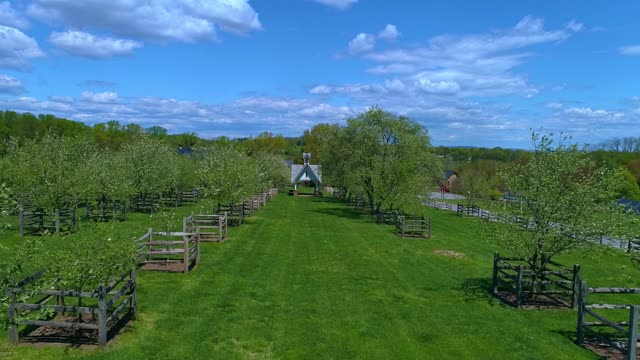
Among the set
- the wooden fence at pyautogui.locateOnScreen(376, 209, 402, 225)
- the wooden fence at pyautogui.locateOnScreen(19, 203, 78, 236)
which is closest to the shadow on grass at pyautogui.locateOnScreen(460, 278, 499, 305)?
the wooden fence at pyautogui.locateOnScreen(19, 203, 78, 236)

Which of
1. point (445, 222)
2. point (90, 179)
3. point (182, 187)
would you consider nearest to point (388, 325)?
point (90, 179)

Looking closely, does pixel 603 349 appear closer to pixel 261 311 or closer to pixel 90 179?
pixel 261 311

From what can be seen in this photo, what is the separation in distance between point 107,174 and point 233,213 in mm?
9788

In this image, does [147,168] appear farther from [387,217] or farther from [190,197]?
[387,217]

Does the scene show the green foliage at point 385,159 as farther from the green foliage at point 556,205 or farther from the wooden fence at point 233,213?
the green foliage at point 556,205

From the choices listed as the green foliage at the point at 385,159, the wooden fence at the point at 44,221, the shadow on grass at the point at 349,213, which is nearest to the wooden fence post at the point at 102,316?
the wooden fence at the point at 44,221

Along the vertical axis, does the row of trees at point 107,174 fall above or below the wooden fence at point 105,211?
above

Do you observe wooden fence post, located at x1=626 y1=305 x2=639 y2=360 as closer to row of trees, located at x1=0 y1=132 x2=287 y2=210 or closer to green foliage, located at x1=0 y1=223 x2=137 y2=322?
green foliage, located at x1=0 y1=223 x2=137 y2=322

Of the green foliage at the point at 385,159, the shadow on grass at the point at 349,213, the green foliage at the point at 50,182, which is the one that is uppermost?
the green foliage at the point at 385,159

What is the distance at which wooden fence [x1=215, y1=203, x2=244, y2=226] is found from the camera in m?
→ 35.3

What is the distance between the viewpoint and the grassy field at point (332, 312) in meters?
11.8

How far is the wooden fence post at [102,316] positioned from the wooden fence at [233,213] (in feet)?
75.6

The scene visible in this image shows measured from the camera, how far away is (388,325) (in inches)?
544

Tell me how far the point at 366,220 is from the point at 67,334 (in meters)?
33.9
